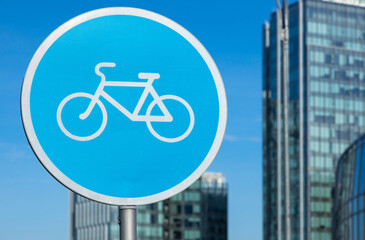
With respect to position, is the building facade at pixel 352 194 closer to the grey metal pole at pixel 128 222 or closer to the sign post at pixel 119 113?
the sign post at pixel 119 113

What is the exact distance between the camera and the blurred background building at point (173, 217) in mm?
122062

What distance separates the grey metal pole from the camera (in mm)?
2965

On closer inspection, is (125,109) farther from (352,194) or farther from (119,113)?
(352,194)

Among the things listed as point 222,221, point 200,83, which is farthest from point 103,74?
point 222,221

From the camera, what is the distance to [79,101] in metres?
3.03

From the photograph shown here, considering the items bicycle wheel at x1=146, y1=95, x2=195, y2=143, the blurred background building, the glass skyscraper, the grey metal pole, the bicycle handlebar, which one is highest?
the glass skyscraper

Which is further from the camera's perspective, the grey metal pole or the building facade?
the building facade

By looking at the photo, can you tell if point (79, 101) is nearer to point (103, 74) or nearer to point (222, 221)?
point (103, 74)

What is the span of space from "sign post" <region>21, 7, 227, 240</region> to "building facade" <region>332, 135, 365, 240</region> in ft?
170

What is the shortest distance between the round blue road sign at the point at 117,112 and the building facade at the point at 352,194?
51758 millimetres

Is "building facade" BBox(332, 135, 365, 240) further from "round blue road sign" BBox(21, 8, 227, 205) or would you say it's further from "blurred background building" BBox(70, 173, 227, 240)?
"blurred background building" BBox(70, 173, 227, 240)

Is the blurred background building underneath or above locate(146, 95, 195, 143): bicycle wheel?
underneath

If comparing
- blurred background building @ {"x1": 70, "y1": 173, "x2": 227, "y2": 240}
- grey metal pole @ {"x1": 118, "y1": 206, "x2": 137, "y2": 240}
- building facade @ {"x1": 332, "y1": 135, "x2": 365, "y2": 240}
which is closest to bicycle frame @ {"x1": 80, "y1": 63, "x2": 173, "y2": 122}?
grey metal pole @ {"x1": 118, "y1": 206, "x2": 137, "y2": 240}

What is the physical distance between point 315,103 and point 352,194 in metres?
60.3
